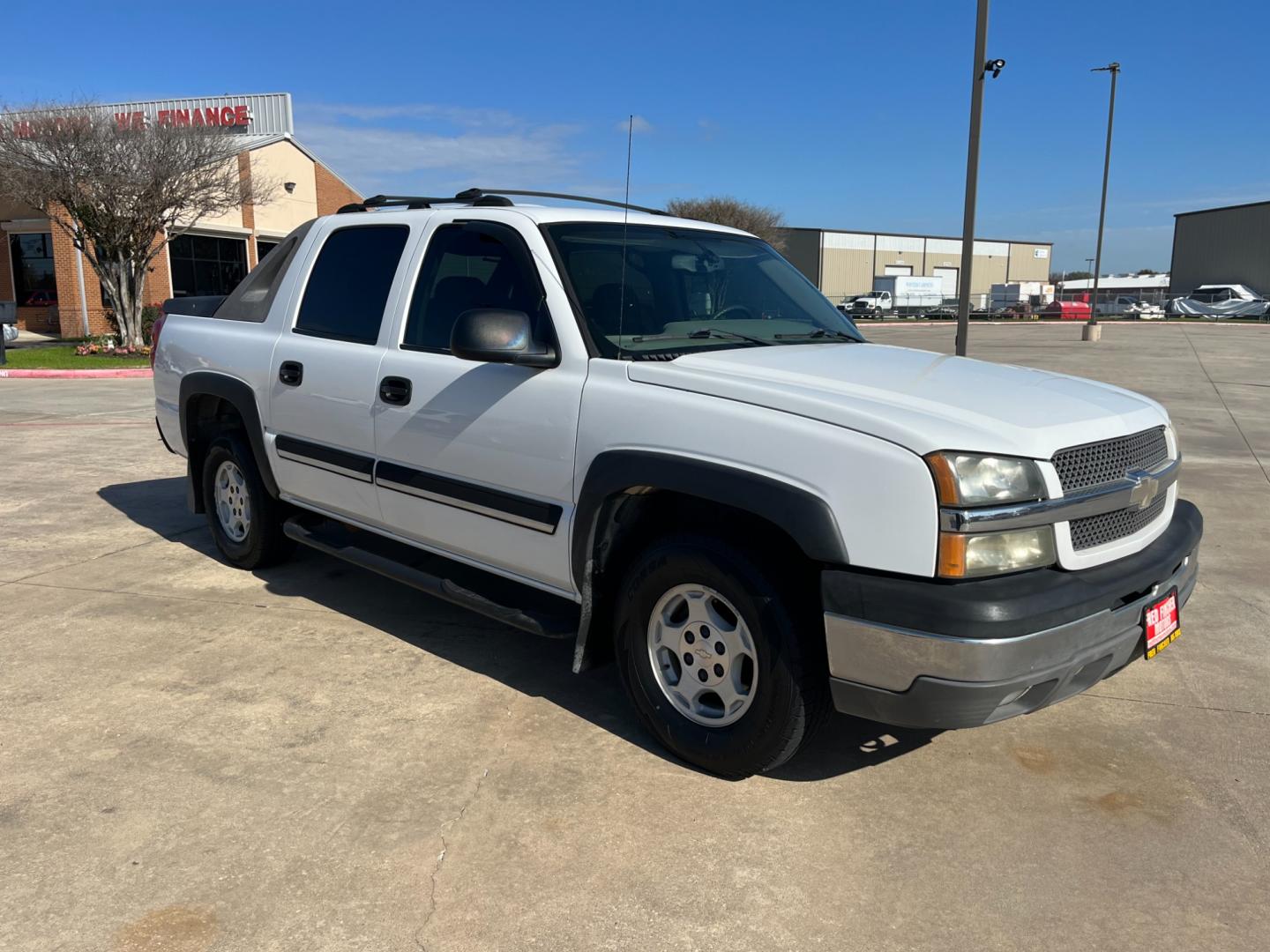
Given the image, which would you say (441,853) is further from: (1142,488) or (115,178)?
(115,178)

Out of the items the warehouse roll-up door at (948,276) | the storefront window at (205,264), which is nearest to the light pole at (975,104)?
the storefront window at (205,264)

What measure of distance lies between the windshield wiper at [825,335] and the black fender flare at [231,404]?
2678mm

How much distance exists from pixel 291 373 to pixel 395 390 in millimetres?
880

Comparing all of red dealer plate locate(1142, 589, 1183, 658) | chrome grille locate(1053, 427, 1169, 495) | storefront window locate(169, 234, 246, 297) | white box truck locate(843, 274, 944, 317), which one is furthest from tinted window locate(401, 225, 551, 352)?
white box truck locate(843, 274, 944, 317)

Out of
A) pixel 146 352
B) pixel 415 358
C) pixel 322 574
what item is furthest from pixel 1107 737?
pixel 146 352

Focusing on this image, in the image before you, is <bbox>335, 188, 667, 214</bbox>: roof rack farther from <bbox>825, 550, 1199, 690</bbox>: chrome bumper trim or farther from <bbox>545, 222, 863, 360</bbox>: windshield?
<bbox>825, 550, 1199, 690</bbox>: chrome bumper trim

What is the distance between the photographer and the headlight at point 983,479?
2672 mm

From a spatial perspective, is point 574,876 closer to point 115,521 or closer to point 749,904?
point 749,904

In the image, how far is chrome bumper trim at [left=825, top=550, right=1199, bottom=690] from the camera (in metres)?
2.67

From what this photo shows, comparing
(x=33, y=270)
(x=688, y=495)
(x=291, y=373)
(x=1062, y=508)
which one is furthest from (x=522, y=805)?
(x=33, y=270)

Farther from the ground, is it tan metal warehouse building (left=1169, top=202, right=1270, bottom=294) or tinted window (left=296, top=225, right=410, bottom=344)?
tan metal warehouse building (left=1169, top=202, right=1270, bottom=294)

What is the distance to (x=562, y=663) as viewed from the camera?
436 centimetres

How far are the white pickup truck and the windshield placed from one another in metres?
0.02

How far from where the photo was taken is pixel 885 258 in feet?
264
